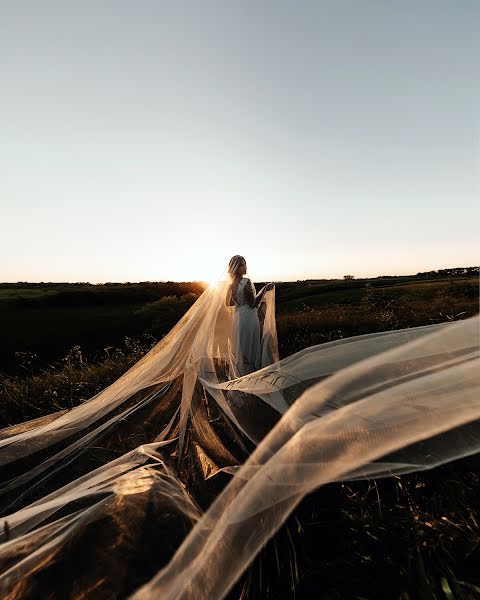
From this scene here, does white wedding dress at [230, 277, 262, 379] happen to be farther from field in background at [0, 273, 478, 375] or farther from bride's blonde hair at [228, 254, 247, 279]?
field in background at [0, 273, 478, 375]

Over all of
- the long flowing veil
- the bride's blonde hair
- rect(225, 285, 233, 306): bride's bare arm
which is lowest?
the long flowing veil

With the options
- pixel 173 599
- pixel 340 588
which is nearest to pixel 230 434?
pixel 340 588

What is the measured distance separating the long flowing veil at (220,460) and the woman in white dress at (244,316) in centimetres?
298

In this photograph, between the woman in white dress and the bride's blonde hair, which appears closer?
the woman in white dress

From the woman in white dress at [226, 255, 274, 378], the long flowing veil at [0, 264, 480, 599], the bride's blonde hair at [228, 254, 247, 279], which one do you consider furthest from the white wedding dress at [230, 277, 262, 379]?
the long flowing veil at [0, 264, 480, 599]

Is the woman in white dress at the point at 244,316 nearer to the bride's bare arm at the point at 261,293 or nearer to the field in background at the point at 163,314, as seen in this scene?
the bride's bare arm at the point at 261,293

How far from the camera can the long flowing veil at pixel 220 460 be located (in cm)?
223

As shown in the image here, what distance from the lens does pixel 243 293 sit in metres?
8.23

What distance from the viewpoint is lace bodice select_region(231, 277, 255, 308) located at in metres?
8.21

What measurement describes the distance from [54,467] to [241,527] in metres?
3.29

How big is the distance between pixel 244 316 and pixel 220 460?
14.8 feet

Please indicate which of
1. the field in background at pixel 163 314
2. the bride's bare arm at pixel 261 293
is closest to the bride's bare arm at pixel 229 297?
the bride's bare arm at pixel 261 293

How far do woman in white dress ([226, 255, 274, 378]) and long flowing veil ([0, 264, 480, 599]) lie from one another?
9.78 feet

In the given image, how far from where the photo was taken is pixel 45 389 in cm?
794
